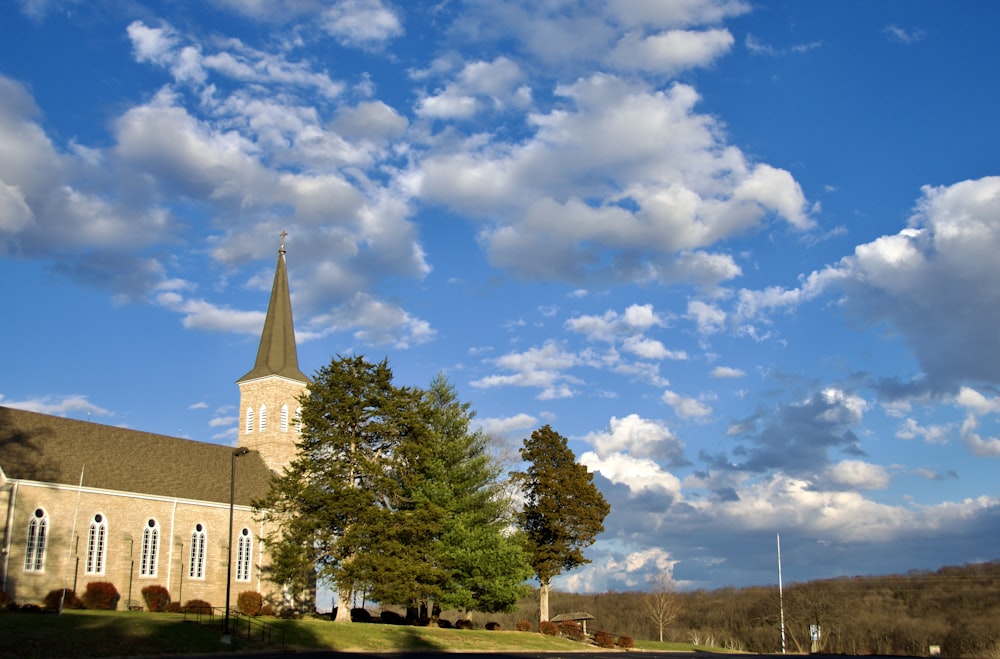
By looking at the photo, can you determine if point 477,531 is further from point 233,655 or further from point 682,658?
point 233,655

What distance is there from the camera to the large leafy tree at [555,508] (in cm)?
6219

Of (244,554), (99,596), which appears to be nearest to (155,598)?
(99,596)

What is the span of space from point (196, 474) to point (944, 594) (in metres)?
84.0

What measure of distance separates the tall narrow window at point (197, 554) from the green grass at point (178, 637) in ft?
49.3

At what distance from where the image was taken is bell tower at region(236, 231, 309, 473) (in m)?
70.1

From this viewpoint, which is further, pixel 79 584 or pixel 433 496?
pixel 433 496

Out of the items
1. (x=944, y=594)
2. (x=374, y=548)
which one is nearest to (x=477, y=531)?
(x=374, y=548)

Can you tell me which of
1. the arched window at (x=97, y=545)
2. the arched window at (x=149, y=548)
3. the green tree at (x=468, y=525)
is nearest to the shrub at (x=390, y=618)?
the green tree at (x=468, y=525)

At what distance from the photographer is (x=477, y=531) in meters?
51.9

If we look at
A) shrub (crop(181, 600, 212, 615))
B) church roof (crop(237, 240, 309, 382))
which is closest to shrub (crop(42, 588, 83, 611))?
shrub (crop(181, 600, 212, 615))

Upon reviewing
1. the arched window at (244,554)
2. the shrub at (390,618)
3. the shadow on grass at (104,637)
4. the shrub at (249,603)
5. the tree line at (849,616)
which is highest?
the arched window at (244,554)

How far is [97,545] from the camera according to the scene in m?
50.3

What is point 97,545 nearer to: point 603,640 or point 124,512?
point 124,512

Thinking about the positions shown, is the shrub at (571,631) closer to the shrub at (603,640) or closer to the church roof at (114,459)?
the shrub at (603,640)
